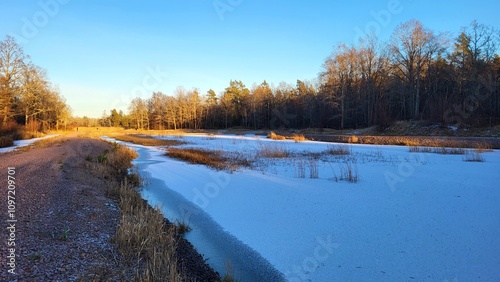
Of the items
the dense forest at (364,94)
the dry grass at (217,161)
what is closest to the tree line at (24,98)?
the dense forest at (364,94)

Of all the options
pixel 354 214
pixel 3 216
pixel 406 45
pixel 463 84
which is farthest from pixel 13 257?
pixel 463 84

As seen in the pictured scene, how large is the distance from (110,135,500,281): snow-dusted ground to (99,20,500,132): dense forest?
24536 millimetres

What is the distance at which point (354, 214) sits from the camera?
579cm

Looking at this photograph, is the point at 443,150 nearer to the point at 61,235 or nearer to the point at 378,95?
the point at 61,235

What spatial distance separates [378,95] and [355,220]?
48.0 meters

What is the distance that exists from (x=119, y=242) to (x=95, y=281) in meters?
1.22

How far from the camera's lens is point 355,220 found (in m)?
5.48

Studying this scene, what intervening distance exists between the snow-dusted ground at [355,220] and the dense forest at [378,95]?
24.5 meters

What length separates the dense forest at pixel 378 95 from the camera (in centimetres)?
3195

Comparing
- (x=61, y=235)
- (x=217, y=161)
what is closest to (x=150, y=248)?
(x=61, y=235)

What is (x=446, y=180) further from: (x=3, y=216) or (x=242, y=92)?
(x=242, y=92)

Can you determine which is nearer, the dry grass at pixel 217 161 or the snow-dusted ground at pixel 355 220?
the snow-dusted ground at pixel 355 220

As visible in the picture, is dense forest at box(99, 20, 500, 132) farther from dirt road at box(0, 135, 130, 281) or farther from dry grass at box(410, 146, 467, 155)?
dirt road at box(0, 135, 130, 281)

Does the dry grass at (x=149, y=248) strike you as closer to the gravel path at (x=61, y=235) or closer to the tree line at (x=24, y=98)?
the gravel path at (x=61, y=235)
